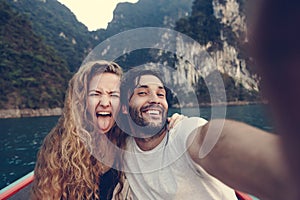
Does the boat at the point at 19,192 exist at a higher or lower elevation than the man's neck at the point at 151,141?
lower

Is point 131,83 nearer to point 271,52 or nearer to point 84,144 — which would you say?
point 84,144

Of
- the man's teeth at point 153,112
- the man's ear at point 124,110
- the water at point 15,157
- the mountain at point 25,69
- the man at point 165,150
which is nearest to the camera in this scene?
the man at point 165,150

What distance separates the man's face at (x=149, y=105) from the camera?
4.35 ft

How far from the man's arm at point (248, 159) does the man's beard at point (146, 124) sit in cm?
59

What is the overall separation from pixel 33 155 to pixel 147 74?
15.7m

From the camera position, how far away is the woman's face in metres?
1.82

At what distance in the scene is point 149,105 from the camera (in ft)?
4.41

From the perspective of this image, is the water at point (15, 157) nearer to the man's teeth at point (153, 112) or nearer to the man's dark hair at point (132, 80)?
the man's dark hair at point (132, 80)

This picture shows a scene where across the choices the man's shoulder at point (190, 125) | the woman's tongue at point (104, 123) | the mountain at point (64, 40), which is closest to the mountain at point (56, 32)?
the mountain at point (64, 40)

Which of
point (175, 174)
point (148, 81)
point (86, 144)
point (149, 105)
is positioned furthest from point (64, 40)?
point (175, 174)

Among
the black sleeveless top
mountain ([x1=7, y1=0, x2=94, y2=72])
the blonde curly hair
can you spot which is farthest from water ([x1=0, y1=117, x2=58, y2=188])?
mountain ([x1=7, y1=0, x2=94, y2=72])

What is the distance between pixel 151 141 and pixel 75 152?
65cm

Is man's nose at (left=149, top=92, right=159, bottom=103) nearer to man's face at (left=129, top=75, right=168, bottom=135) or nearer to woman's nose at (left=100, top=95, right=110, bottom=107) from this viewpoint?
man's face at (left=129, top=75, right=168, bottom=135)

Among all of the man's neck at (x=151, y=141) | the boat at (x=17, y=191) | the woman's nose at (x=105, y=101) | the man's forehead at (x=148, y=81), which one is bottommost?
the boat at (x=17, y=191)
